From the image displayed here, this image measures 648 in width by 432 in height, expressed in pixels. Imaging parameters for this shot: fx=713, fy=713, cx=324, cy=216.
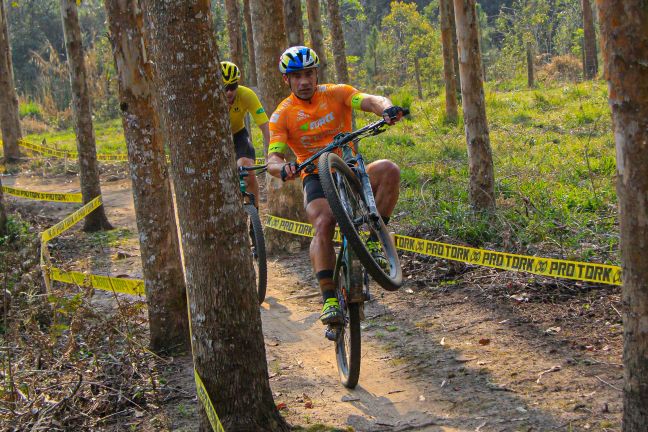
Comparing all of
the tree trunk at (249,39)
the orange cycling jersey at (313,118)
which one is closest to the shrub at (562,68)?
the tree trunk at (249,39)

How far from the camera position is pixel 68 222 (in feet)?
32.0

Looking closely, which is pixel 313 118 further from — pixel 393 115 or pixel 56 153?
pixel 56 153

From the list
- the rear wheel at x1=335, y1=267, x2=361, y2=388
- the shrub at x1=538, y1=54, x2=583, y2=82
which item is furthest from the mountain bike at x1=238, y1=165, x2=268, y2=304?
the shrub at x1=538, y1=54, x2=583, y2=82

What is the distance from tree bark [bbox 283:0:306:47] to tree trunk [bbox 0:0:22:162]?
36.4 ft

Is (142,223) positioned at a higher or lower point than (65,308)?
higher

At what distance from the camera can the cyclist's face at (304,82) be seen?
19.7 feet

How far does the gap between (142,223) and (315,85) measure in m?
1.86

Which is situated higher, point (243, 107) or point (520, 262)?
point (243, 107)

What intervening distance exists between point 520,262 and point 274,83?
13.7ft

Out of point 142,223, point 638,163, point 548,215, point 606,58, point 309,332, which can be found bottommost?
point 309,332

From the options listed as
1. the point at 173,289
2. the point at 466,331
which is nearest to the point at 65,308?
the point at 173,289

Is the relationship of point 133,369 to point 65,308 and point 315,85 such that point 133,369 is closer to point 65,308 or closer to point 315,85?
point 65,308

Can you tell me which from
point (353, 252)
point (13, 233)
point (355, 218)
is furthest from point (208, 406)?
point (13, 233)

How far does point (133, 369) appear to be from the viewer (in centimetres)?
527
